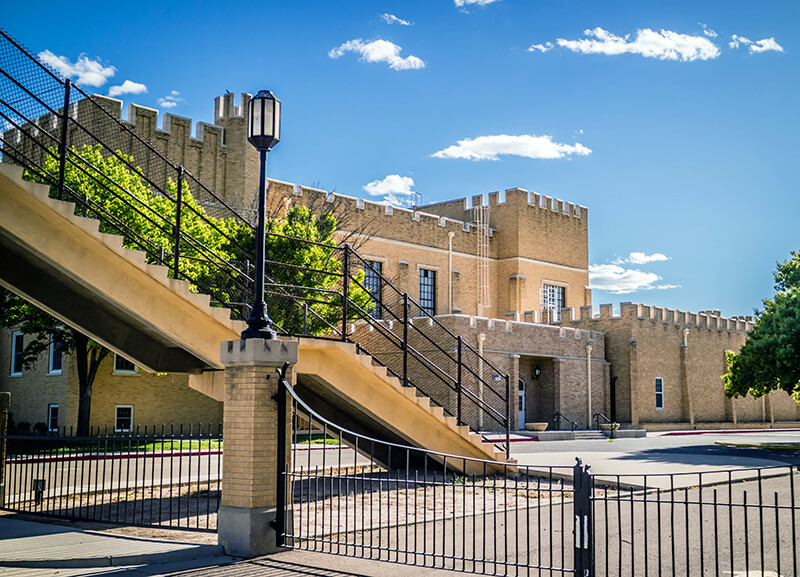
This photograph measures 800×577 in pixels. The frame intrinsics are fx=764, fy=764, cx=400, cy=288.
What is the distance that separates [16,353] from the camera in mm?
31281

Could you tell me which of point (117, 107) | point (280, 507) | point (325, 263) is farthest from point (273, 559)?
point (117, 107)

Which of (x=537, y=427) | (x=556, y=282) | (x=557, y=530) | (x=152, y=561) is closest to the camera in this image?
(x=152, y=561)

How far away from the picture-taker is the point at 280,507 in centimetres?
918

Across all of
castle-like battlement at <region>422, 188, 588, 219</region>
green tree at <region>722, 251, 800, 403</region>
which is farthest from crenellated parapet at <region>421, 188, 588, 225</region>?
green tree at <region>722, 251, 800, 403</region>

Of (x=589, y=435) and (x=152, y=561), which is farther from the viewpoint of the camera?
(x=589, y=435)

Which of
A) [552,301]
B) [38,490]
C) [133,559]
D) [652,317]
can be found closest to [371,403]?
[38,490]

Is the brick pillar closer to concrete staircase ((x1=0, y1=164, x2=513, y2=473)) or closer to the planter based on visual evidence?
concrete staircase ((x1=0, y1=164, x2=513, y2=473))

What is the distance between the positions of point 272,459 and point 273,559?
1153 millimetres

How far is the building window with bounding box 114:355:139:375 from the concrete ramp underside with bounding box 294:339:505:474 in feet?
51.4

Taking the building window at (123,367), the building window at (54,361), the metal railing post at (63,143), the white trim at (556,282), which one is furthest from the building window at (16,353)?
the white trim at (556,282)

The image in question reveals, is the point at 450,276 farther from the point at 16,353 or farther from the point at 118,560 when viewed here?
the point at 118,560

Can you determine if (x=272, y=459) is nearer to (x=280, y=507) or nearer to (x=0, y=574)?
(x=280, y=507)

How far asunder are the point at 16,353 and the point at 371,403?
23.1m

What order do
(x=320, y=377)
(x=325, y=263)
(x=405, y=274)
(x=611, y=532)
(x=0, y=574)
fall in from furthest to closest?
(x=405, y=274) → (x=325, y=263) → (x=320, y=377) → (x=611, y=532) → (x=0, y=574)
